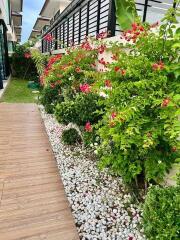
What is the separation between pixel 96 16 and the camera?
8.59 meters

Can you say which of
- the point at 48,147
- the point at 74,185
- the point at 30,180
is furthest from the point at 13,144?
the point at 74,185

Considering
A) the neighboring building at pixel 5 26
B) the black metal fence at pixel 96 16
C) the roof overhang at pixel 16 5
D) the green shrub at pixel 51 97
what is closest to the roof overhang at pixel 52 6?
the roof overhang at pixel 16 5

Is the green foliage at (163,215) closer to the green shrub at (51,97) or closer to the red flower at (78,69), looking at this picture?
the red flower at (78,69)

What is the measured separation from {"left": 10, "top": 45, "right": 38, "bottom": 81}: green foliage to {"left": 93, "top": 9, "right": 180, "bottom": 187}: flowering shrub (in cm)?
1658

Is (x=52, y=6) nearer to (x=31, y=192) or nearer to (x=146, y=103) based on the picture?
(x=31, y=192)

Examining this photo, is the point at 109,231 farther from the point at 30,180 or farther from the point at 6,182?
the point at 6,182

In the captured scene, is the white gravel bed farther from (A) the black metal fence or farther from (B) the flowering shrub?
(A) the black metal fence

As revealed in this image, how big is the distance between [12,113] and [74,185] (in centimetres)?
586

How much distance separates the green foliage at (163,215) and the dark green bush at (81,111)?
2671 millimetres

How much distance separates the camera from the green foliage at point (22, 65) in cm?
1917

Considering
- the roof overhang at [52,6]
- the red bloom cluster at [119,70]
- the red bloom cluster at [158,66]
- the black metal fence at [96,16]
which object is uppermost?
the roof overhang at [52,6]

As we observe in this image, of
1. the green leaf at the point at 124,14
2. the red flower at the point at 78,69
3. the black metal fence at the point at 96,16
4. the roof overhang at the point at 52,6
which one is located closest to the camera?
the green leaf at the point at 124,14

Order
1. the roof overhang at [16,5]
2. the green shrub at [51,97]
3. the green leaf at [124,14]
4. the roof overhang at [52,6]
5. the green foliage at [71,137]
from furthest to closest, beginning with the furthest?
1. the roof overhang at [16,5]
2. the roof overhang at [52,6]
3. the green shrub at [51,97]
4. the green foliage at [71,137]
5. the green leaf at [124,14]

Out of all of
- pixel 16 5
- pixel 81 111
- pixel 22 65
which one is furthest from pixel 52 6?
pixel 81 111
